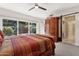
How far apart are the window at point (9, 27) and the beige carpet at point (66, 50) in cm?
77

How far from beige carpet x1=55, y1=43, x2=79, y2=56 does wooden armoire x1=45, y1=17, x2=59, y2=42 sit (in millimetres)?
178

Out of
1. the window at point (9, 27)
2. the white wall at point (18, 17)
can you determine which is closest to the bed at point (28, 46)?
the window at point (9, 27)

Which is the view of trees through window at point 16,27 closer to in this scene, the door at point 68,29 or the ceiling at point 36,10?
the ceiling at point 36,10

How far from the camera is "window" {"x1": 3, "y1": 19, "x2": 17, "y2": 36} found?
1756 mm

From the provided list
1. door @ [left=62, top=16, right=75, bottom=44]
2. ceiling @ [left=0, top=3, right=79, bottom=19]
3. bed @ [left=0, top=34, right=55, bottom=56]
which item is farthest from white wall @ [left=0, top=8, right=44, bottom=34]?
door @ [left=62, top=16, right=75, bottom=44]

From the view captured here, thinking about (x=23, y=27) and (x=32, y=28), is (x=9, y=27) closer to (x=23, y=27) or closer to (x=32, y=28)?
(x=23, y=27)

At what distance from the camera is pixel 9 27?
1.80 meters

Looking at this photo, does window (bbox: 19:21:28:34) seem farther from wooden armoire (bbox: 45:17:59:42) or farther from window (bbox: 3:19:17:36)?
wooden armoire (bbox: 45:17:59:42)

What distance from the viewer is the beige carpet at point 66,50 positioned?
1.75 m

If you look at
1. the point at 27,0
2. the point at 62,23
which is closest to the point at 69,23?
the point at 62,23

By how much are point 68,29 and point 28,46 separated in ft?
2.42

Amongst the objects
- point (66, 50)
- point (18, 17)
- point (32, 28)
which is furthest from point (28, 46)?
point (66, 50)

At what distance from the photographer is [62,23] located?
73.1 inches

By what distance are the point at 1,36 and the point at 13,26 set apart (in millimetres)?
269
